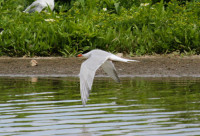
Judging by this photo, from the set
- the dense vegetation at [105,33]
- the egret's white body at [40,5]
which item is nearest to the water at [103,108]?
the dense vegetation at [105,33]

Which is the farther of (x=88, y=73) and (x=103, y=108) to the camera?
(x=103, y=108)

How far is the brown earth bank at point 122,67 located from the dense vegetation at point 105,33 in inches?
13.2

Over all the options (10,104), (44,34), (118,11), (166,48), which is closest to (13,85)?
(10,104)

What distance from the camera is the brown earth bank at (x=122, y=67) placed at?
11.8 metres

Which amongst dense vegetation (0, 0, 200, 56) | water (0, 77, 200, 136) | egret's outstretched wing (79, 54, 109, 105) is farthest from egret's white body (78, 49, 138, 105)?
dense vegetation (0, 0, 200, 56)

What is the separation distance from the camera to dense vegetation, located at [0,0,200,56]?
44.3 feet

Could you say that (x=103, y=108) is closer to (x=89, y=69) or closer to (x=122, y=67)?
(x=89, y=69)

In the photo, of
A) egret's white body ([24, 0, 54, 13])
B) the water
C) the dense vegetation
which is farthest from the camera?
egret's white body ([24, 0, 54, 13])

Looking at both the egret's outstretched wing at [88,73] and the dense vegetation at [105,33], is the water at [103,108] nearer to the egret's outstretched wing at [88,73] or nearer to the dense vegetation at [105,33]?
the egret's outstretched wing at [88,73]

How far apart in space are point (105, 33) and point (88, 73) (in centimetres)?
716

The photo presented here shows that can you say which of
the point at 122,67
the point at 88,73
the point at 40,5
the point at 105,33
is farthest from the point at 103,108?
the point at 40,5

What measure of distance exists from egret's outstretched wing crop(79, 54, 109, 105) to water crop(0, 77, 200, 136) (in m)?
0.33

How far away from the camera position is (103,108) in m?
7.29

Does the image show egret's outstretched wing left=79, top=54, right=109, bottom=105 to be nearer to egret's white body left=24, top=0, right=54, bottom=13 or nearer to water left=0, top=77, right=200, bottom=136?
water left=0, top=77, right=200, bottom=136
